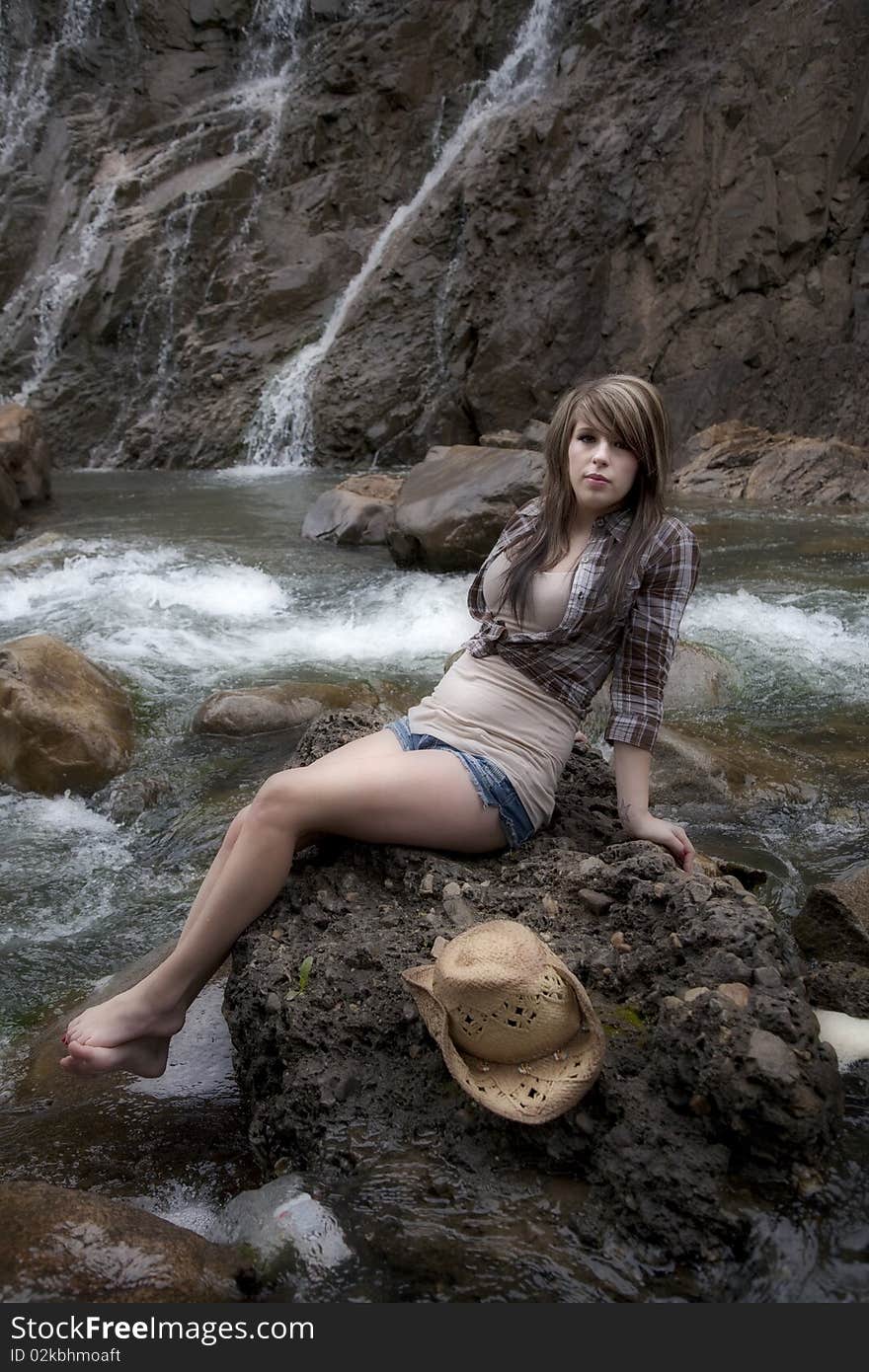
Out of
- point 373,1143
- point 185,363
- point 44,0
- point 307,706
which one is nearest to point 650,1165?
point 373,1143

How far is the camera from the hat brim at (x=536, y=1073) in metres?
1.86

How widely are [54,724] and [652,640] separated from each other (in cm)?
331

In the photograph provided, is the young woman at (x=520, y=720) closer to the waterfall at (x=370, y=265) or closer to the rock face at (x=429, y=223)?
the rock face at (x=429, y=223)

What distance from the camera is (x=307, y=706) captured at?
18.3ft

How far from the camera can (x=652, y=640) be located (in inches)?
104

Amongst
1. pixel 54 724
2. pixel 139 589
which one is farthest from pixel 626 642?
pixel 139 589

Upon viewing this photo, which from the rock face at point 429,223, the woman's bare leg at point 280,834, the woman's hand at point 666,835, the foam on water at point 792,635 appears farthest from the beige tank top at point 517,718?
the rock face at point 429,223

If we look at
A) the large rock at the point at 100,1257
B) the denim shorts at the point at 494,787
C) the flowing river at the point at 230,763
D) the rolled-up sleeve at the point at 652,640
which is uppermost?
the rolled-up sleeve at the point at 652,640

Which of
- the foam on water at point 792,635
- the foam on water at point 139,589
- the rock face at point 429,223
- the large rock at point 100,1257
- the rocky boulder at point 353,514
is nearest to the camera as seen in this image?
the large rock at point 100,1257

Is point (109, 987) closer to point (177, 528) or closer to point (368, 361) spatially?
point (177, 528)

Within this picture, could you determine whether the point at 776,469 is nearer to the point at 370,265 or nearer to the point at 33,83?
the point at 370,265

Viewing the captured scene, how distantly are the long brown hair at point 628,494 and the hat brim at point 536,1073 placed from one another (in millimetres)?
998

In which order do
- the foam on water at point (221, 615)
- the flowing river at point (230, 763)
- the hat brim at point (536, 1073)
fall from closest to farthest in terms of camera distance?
the hat brim at point (536, 1073)
the flowing river at point (230, 763)
the foam on water at point (221, 615)

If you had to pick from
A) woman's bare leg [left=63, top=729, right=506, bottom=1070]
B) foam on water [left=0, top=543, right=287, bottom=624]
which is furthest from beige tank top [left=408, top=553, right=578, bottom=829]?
foam on water [left=0, top=543, right=287, bottom=624]
